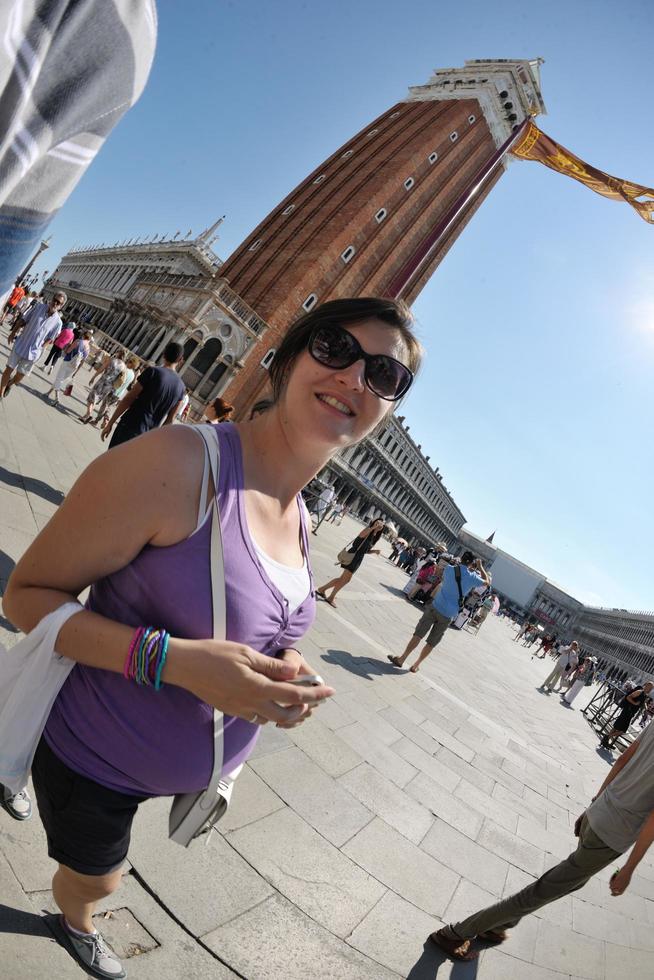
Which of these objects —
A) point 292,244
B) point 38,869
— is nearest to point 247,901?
point 38,869

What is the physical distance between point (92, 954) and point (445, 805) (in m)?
2.98

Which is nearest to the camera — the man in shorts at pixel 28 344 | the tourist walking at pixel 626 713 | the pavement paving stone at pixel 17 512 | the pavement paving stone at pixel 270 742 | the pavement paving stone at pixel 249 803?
the pavement paving stone at pixel 249 803

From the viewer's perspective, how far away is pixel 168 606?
0.97m

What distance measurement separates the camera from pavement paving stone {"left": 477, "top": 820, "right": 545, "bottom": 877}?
11.2 ft

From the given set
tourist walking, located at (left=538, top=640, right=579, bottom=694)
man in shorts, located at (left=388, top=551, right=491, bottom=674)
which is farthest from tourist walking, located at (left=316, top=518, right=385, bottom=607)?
tourist walking, located at (left=538, top=640, right=579, bottom=694)

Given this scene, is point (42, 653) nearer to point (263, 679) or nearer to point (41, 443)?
point (263, 679)

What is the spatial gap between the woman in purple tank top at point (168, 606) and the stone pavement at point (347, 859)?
0.44 metres

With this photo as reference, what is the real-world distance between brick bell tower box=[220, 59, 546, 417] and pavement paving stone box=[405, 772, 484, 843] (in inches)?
1086

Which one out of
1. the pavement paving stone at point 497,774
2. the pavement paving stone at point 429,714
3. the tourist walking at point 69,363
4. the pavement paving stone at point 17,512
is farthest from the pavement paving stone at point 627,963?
the tourist walking at point 69,363

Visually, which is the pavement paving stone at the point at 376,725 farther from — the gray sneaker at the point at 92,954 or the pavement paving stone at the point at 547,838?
the gray sneaker at the point at 92,954

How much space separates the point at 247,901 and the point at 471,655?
1133cm

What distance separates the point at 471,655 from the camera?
12.2 meters

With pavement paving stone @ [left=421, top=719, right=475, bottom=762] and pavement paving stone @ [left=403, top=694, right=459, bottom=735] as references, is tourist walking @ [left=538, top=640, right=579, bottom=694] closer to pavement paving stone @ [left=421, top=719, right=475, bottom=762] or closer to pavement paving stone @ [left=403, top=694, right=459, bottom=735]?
pavement paving stone @ [left=403, top=694, right=459, bottom=735]

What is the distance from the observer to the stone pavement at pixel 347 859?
5.40 feet
